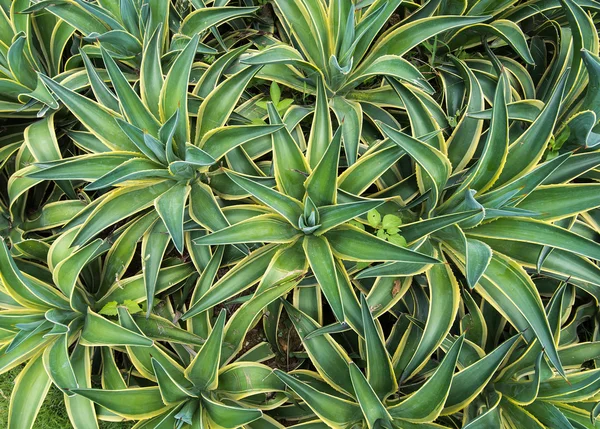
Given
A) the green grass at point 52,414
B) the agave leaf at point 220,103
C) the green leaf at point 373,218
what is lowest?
the green grass at point 52,414

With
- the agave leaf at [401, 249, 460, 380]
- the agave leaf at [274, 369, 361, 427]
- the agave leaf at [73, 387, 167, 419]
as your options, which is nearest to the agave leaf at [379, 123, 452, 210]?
the agave leaf at [401, 249, 460, 380]

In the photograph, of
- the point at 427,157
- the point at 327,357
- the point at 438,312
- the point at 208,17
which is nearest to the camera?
the point at 427,157

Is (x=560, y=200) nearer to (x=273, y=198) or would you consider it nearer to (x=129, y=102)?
(x=273, y=198)

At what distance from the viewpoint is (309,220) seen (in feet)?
4.70

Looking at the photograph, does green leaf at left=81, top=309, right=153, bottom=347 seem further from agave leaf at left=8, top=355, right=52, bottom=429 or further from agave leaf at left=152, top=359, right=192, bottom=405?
agave leaf at left=8, top=355, right=52, bottom=429

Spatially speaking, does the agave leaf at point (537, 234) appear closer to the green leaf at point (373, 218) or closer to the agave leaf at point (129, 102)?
the green leaf at point (373, 218)

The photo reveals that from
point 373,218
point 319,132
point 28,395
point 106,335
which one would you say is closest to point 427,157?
point 373,218

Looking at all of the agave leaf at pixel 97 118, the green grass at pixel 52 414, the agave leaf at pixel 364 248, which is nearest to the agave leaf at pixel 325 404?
the agave leaf at pixel 364 248

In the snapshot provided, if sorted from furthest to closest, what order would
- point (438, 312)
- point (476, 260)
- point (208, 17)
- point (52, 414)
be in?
point (52, 414)
point (208, 17)
point (438, 312)
point (476, 260)

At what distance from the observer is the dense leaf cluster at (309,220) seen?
57.4 inches

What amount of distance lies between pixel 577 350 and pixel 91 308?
190 centimetres

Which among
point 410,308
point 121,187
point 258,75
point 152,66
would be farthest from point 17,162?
point 410,308

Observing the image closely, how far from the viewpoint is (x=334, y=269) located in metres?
1.43

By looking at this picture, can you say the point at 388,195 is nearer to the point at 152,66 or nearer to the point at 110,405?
the point at 152,66
